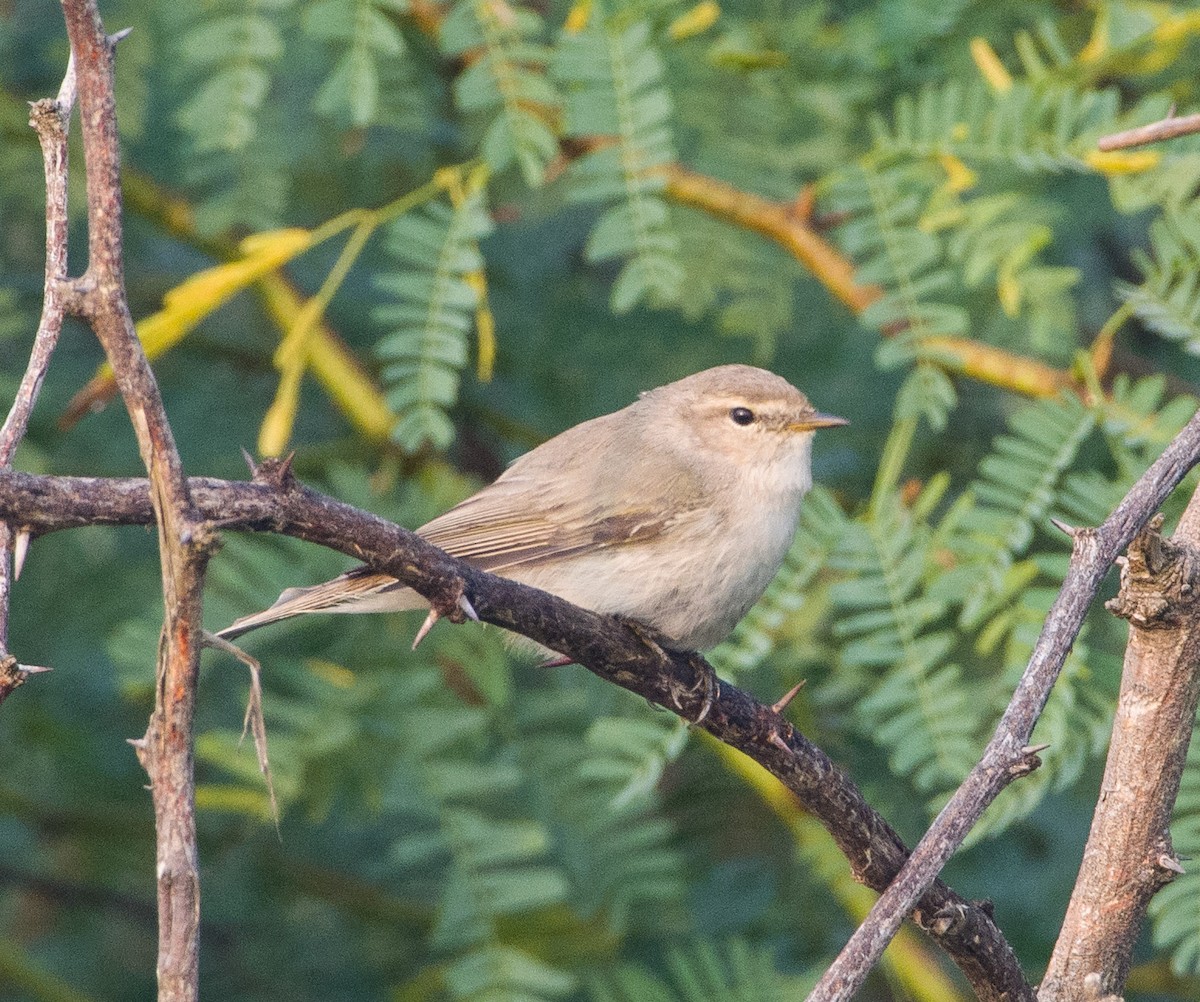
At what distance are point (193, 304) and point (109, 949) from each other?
9.16ft

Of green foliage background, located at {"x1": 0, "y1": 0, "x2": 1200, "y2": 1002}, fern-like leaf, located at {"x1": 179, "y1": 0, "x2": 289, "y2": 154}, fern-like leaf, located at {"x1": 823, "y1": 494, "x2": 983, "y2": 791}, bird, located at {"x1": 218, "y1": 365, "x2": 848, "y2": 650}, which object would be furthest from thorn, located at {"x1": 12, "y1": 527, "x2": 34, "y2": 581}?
fern-like leaf, located at {"x1": 179, "y1": 0, "x2": 289, "y2": 154}

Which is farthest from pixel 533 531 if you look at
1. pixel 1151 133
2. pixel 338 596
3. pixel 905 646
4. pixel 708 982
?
pixel 1151 133

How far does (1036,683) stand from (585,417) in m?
3.56

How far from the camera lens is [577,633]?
1.94 meters

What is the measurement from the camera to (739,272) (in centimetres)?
458

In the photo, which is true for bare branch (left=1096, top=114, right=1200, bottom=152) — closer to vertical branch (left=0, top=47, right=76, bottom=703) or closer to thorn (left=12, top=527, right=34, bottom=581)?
vertical branch (left=0, top=47, right=76, bottom=703)

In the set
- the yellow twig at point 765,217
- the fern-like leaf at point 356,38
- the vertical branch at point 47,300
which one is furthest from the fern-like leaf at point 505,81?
the vertical branch at point 47,300

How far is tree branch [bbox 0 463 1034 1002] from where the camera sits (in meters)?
1.41

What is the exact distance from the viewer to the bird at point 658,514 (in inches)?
133

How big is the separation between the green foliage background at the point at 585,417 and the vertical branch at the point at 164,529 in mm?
2413

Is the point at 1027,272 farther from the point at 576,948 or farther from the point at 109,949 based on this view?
the point at 109,949

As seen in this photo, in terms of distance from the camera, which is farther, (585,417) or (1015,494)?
(585,417)

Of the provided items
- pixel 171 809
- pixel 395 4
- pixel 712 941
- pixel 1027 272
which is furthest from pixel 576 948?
pixel 171 809

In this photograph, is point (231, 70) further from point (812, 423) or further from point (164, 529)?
point (164, 529)
